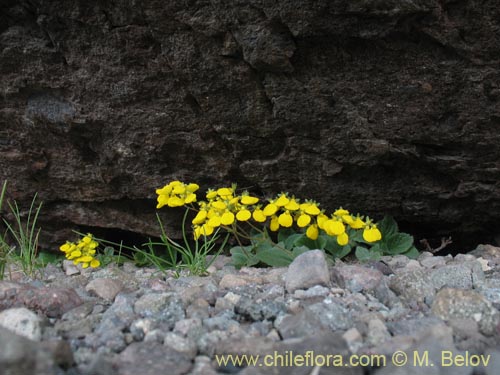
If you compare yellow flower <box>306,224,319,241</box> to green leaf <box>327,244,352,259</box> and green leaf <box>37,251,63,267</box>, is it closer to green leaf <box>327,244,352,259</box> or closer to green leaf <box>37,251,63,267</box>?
green leaf <box>327,244,352,259</box>

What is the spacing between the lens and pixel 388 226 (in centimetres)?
217

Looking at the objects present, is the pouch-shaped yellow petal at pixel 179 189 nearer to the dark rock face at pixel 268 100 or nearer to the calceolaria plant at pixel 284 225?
the calceolaria plant at pixel 284 225

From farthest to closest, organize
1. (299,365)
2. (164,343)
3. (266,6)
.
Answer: (266,6), (164,343), (299,365)

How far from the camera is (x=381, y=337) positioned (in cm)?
109

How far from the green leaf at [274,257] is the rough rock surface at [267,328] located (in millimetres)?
380

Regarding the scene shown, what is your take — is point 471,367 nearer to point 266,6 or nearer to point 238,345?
point 238,345

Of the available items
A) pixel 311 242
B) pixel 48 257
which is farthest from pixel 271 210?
pixel 48 257

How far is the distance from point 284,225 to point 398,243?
55 centimetres

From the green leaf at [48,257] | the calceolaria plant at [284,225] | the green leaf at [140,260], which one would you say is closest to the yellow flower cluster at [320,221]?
the calceolaria plant at [284,225]

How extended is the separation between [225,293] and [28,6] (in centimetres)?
142

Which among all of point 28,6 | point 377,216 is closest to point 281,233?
point 377,216

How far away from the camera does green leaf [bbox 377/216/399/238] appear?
215 cm

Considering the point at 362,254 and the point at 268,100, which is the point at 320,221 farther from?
the point at 268,100

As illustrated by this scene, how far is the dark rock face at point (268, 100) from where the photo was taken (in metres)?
1.77
